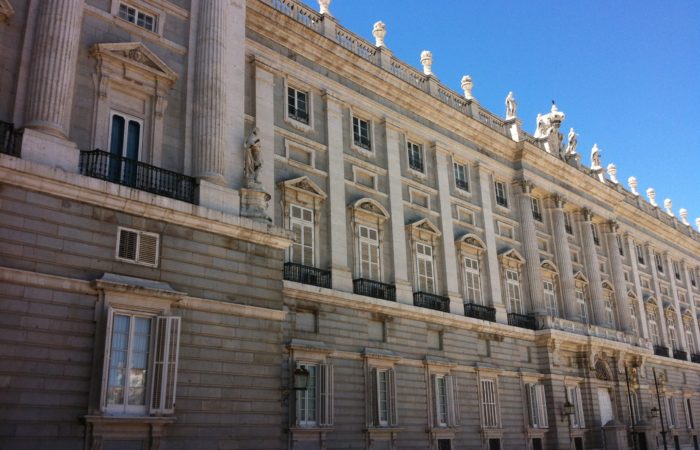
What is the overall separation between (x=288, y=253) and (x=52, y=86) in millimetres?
9338

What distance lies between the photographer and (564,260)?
35.4 meters

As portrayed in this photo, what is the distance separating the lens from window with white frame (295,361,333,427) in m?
20.7

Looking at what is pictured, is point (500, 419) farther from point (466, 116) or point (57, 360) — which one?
point (57, 360)

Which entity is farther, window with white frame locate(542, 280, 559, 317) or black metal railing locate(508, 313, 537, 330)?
window with white frame locate(542, 280, 559, 317)

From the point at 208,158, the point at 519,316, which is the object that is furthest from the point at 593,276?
the point at 208,158

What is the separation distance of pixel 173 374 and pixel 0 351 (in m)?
3.41

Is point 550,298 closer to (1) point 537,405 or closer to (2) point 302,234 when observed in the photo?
(1) point 537,405

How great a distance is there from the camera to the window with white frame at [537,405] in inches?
Answer: 1185

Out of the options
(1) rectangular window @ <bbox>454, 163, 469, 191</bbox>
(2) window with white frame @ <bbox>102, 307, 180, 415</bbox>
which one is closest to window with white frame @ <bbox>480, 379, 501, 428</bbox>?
(1) rectangular window @ <bbox>454, 163, 469, 191</bbox>

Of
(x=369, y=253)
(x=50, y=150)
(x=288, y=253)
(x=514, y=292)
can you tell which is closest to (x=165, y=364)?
(x=50, y=150)

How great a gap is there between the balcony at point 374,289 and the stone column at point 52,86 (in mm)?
11440

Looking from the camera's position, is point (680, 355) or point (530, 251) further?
A: point (680, 355)

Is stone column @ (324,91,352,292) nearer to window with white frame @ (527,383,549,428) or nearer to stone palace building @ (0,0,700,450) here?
stone palace building @ (0,0,700,450)

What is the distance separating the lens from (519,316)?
3159 centimetres
